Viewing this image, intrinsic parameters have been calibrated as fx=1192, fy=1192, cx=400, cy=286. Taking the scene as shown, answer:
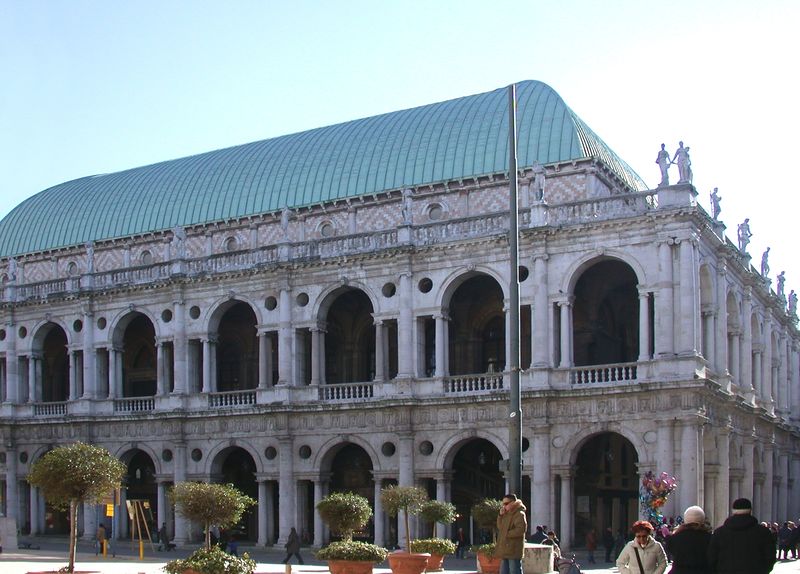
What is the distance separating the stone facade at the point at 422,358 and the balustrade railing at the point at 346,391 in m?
0.15

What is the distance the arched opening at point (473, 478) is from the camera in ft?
160

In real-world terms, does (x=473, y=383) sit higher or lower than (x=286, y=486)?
higher

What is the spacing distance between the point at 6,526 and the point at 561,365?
887 inches

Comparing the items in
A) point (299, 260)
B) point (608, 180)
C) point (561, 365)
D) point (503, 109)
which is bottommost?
point (561, 365)

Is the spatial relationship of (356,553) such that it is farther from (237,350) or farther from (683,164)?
(237,350)

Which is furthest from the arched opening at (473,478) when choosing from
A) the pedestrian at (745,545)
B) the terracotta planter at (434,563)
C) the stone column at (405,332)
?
the pedestrian at (745,545)

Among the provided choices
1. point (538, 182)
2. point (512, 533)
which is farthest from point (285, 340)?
point (512, 533)

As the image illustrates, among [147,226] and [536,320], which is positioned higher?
[147,226]

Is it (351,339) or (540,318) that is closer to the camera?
(540,318)

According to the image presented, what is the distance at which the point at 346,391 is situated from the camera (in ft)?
163

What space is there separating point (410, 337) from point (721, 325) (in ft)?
40.2

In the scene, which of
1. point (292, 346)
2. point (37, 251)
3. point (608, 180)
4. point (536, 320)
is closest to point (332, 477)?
point (292, 346)

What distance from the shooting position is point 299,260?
50750 mm

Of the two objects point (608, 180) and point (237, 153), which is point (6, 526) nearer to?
point (237, 153)
